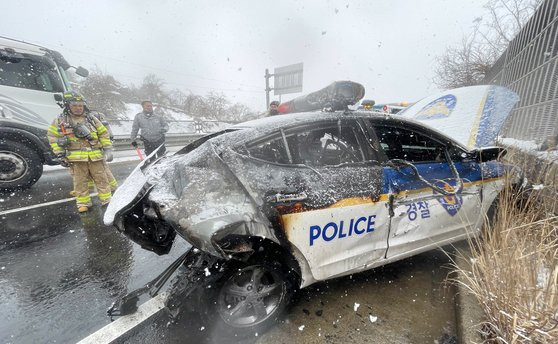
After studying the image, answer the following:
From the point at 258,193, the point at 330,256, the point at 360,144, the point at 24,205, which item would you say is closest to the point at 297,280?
the point at 330,256

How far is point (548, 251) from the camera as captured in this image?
1550 mm

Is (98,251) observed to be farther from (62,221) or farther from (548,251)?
(548,251)

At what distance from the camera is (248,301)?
181 cm

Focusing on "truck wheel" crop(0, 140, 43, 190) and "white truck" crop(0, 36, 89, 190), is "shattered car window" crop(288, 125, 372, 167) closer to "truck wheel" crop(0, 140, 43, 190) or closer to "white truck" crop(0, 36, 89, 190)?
"white truck" crop(0, 36, 89, 190)

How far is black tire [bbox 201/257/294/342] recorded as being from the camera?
1740 mm

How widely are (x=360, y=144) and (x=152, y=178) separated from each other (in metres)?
1.59

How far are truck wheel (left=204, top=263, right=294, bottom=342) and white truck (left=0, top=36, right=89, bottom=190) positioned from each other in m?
5.25

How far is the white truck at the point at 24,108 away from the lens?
15.2 ft

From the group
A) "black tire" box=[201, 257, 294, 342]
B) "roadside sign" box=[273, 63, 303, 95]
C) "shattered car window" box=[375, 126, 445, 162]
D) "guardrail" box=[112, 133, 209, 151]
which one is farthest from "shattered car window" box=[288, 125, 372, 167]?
"roadside sign" box=[273, 63, 303, 95]

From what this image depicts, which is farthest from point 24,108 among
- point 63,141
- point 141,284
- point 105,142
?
point 141,284

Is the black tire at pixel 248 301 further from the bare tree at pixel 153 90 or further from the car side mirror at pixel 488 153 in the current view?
the bare tree at pixel 153 90

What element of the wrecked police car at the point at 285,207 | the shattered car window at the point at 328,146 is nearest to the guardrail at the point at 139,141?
the wrecked police car at the point at 285,207

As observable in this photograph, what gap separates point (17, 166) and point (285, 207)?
19.2 feet

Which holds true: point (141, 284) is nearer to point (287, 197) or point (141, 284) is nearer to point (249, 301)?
point (249, 301)
